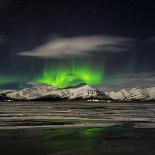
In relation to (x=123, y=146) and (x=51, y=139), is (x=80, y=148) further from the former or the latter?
(x=51, y=139)

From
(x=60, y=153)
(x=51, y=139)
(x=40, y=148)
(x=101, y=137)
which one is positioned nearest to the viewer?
(x=60, y=153)

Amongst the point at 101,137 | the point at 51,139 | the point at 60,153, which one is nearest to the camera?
the point at 60,153

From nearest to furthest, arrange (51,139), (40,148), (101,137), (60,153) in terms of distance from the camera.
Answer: (60,153) → (40,148) → (51,139) → (101,137)

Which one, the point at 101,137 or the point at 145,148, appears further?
the point at 101,137

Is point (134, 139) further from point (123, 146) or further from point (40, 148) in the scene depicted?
point (40, 148)

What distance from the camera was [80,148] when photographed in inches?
770

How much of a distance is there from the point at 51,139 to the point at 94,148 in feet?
16.4

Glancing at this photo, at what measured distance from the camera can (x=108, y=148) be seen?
64.5 feet

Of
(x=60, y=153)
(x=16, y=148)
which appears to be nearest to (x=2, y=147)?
(x=16, y=148)

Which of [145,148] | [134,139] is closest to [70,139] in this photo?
[134,139]

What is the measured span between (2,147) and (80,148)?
4444mm

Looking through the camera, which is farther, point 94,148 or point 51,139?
point 51,139

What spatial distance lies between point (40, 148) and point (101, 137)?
7217mm

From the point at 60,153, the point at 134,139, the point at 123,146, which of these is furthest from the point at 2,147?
the point at 134,139
